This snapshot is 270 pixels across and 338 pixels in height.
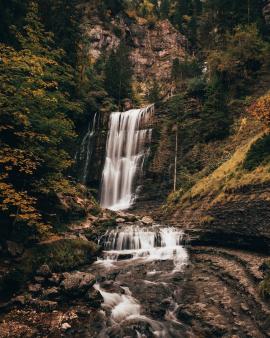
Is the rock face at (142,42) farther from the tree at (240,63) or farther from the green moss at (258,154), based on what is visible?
the green moss at (258,154)

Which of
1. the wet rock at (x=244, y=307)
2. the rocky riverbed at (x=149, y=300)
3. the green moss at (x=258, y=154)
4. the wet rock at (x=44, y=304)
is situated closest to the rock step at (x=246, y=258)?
the rocky riverbed at (x=149, y=300)

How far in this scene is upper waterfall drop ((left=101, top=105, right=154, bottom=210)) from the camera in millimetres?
39344

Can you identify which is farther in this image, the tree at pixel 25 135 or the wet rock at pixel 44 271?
the wet rock at pixel 44 271

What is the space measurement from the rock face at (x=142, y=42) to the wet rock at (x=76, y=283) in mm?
60347

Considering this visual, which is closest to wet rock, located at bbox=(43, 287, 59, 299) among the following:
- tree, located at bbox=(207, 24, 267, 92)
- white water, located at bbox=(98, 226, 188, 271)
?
white water, located at bbox=(98, 226, 188, 271)

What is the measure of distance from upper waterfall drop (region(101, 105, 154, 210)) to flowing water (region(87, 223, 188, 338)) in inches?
499

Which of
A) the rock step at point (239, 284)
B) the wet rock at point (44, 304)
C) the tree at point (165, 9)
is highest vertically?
the tree at point (165, 9)

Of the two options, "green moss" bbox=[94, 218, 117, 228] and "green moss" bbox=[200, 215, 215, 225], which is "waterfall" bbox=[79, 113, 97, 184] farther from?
"green moss" bbox=[200, 215, 215, 225]

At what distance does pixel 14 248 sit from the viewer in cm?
1589

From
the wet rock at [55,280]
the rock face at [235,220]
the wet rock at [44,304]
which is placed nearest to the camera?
the wet rock at [44,304]

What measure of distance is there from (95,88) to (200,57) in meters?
33.5

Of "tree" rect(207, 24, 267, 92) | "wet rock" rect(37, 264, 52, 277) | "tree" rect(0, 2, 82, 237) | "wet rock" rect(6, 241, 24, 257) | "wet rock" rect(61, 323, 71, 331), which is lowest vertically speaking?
"wet rock" rect(61, 323, 71, 331)

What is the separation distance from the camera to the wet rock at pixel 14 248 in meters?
15.7

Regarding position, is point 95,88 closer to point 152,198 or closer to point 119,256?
point 152,198
